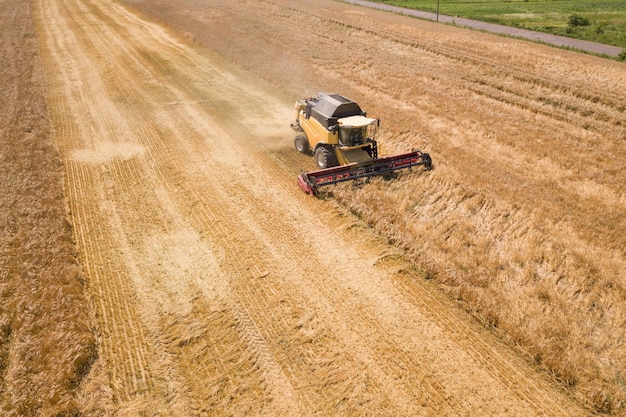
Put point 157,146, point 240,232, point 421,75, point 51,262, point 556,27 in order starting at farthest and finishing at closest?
point 556,27
point 421,75
point 157,146
point 240,232
point 51,262

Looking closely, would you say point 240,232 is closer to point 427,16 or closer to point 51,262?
point 51,262

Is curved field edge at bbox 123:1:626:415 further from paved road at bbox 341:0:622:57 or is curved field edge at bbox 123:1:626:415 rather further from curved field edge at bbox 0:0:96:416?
curved field edge at bbox 0:0:96:416

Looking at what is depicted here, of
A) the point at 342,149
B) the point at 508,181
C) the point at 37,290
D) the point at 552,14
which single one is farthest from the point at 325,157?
the point at 552,14

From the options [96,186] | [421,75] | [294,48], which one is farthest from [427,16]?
[96,186]

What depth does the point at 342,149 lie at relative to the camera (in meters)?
12.5

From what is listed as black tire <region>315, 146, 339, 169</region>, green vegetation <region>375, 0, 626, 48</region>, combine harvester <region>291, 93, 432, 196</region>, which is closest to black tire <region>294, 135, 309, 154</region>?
combine harvester <region>291, 93, 432, 196</region>

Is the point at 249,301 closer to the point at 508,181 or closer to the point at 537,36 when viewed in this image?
the point at 508,181

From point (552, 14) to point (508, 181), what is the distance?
48397 millimetres

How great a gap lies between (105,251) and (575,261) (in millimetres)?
11283

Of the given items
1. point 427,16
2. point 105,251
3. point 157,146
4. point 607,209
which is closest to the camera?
point 105,251

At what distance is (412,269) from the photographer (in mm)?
9164

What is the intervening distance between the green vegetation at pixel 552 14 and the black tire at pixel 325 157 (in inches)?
1301

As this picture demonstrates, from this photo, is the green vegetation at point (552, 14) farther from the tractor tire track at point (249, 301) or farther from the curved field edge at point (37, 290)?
the curved field edge at point (37, 290)

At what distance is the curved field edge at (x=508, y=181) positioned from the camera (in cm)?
768
